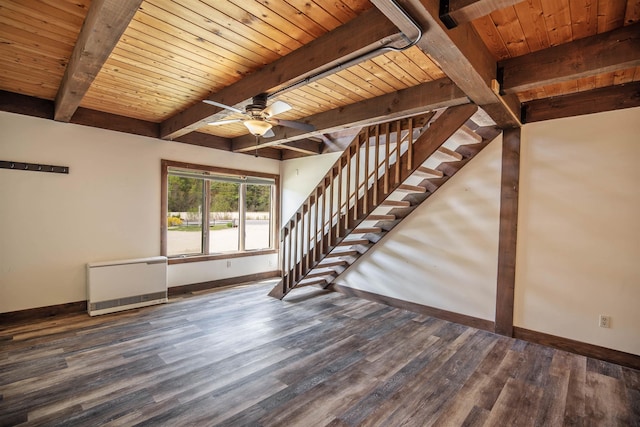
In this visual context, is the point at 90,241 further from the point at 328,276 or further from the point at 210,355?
the point at 328,276

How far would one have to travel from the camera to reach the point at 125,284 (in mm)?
4375

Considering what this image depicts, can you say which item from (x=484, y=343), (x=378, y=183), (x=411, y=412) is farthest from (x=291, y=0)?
(x=484, y=343)

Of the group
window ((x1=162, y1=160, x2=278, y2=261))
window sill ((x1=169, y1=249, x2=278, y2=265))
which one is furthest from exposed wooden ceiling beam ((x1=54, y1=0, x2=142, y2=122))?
window sill ((x1=169, y1=249, x2=278, y2=265))

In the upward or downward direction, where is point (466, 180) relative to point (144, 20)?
downward

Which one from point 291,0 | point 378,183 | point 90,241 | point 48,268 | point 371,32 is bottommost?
point 48,268

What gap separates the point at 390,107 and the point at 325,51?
1.32 m

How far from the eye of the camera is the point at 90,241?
433cm

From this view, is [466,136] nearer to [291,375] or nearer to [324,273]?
[324,273]

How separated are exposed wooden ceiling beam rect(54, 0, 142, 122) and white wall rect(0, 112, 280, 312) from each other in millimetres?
1311

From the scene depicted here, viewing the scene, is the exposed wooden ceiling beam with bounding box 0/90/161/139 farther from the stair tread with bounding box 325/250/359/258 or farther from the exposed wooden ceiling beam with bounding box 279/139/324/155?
the stair tread with bounding box 325/250/359/258

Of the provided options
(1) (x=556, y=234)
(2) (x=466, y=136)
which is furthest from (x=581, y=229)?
(2) (x=466, y=136)

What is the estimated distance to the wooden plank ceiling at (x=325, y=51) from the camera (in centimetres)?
197

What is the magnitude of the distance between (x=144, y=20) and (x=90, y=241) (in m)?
3.44

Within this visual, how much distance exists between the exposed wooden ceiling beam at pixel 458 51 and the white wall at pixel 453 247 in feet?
4.16
